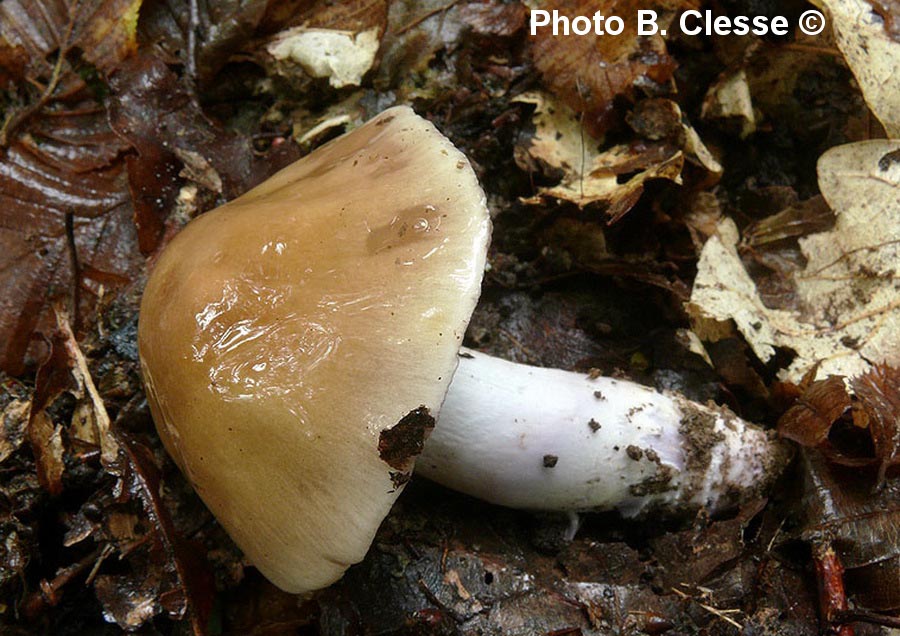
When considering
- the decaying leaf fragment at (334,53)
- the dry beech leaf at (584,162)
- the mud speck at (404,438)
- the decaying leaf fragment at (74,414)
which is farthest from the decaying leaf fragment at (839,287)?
the decaying leaf fragment at (74,414)

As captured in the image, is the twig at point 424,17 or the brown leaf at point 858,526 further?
the twig at point 424,17

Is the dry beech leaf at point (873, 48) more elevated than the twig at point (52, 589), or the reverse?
the dry beech leaf at point (873, 48)

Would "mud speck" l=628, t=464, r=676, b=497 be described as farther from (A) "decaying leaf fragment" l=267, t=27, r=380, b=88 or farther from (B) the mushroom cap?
(A) "decaying leaf fragment" l=267, t=27, r=380, b=88

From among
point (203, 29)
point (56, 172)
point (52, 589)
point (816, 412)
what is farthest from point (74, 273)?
point (816, 412)

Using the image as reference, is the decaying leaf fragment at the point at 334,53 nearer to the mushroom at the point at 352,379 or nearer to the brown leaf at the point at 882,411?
the mushroom at the point at 352,379

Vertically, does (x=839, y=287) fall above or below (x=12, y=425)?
below

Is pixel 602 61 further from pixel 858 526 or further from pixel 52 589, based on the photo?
pixel 52 589

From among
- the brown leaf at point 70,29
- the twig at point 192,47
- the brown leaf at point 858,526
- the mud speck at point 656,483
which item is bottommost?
the brown leaf at point 858,526
